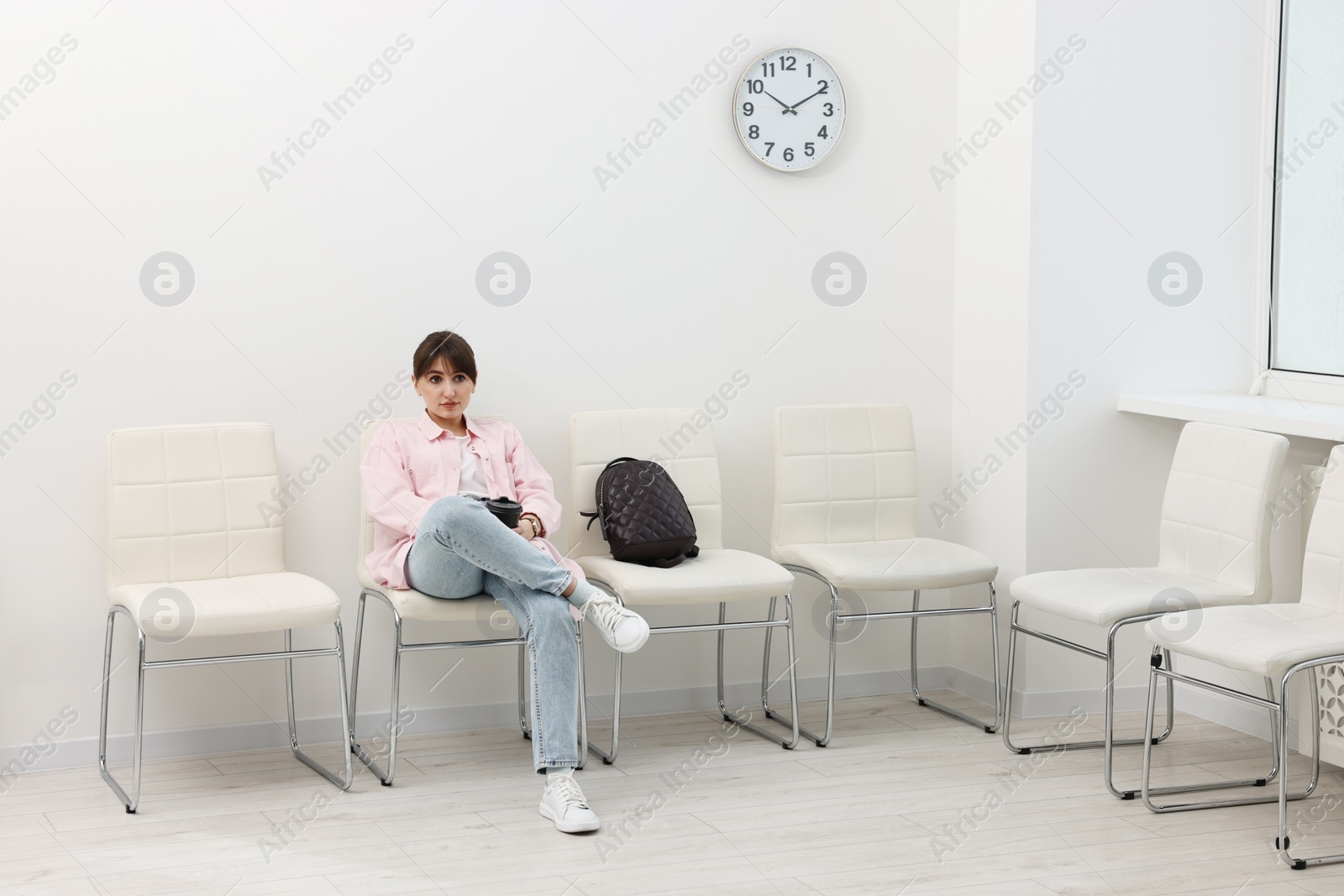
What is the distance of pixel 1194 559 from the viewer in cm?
341

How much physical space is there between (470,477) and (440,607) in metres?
0.39

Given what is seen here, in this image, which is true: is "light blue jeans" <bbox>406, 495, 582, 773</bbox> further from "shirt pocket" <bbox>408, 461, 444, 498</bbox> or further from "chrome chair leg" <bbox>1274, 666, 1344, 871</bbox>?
"chrome chair leg" <bbox>1274, 666, 1344, 871</bbox>

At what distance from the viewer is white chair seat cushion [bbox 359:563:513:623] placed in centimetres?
321

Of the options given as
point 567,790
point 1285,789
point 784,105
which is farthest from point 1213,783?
point 784,105

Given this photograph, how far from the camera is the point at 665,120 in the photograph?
3.81 metres

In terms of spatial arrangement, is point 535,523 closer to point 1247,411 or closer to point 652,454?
point 652,454

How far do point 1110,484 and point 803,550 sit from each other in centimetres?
98

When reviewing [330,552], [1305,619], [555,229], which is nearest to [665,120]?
[555,229]

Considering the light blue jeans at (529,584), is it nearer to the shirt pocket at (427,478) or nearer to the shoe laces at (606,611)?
the shoe laces at (606,611)

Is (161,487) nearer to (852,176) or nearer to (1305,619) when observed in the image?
(852,176)

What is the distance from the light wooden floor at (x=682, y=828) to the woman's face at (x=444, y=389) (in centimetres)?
94

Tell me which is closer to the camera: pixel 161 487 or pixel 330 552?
pixel 161 487

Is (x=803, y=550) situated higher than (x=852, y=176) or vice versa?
(x=852, y=176)

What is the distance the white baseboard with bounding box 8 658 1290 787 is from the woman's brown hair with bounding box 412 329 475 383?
100 cm
